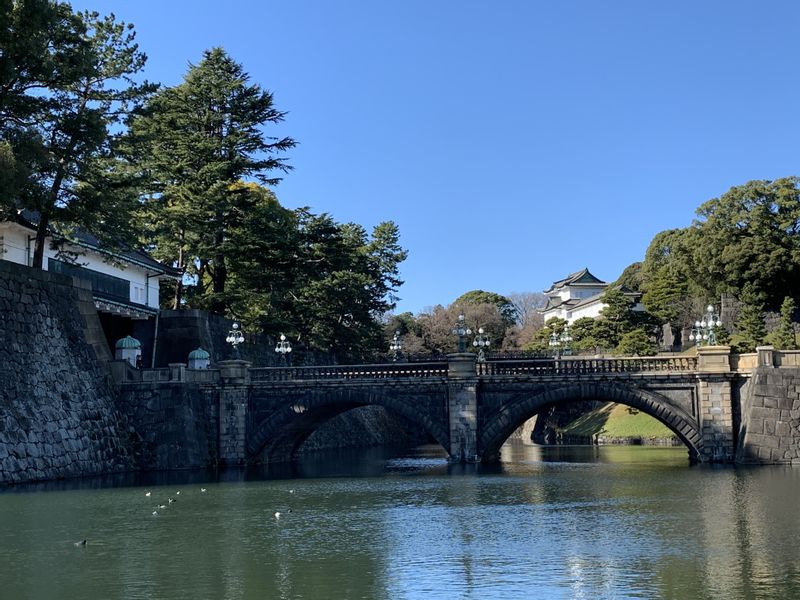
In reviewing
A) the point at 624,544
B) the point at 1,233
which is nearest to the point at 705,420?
the point at 624,544

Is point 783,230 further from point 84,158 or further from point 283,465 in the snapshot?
point 84,158

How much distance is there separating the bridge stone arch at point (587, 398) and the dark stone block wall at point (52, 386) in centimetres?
1826

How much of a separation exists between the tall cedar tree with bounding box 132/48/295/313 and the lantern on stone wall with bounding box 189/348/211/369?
345 inches

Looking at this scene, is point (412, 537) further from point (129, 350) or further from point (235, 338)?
point (129, 350)

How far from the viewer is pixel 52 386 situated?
4509 centimetres

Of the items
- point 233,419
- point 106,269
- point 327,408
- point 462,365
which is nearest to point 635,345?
point 462,365

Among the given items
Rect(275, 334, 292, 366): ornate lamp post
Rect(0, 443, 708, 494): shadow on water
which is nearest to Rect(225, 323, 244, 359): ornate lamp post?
Rect(275, 334, 292, 366): ornate lamp post

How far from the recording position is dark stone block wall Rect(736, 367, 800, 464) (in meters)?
46.7

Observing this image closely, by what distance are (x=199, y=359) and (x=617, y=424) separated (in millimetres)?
39540

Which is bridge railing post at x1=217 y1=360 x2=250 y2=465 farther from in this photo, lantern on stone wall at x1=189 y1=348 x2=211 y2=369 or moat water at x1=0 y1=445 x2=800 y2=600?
moat water at x1=0 y1=445 x2=800 y2=600

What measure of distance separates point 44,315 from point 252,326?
2384cm

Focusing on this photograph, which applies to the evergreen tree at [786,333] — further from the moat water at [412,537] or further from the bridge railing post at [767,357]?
the moat water at [412,537]

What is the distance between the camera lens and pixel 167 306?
72.6m

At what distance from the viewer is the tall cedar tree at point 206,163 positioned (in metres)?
62.9
